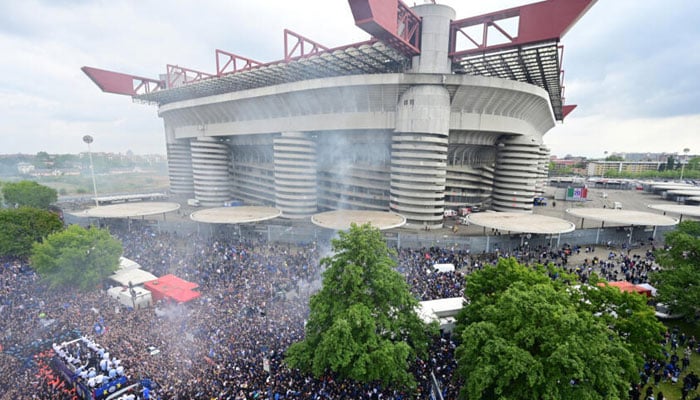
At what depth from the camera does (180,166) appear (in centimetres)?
6378

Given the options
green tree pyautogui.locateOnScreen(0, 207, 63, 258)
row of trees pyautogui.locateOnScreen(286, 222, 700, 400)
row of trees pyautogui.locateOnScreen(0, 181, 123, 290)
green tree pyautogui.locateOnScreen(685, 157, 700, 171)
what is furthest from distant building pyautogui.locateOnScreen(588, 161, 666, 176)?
green tree pyautogui.locateOnScreen(0, 207, 63, 258)

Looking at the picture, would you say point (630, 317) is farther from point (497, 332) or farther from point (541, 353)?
point (497, 332)

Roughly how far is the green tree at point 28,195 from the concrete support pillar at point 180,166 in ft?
61.8

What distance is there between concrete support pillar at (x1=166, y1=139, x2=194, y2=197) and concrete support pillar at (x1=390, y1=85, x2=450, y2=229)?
46448mm

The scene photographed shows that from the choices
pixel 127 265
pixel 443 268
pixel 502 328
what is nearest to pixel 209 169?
pixel 127 265

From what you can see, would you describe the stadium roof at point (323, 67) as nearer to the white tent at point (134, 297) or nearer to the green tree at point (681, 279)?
the green tree at point (681, 279)

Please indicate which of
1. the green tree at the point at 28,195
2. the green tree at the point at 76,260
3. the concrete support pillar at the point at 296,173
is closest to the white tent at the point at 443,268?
the green tree at the point at 76,260

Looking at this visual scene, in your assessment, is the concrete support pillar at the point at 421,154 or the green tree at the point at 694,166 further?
the green tree at the point at 694,166

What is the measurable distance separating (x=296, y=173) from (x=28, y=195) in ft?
149

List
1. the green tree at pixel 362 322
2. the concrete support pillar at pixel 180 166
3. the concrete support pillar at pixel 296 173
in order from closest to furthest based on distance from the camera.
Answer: the green tree at pixel 362 322 < the concrete support pillar at pixel 296 173 < the concrete support pillar at pixel 180 166

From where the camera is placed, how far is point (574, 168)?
6309 inches

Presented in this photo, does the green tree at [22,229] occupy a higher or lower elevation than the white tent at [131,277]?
higher

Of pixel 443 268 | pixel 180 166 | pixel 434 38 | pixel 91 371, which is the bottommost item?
pixel 91 371

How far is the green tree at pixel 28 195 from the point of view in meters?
49.7
